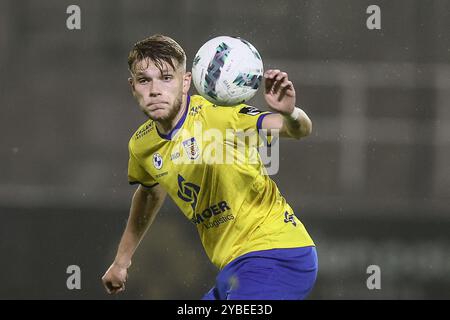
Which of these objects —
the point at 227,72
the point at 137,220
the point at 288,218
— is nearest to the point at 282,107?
the point at 227,72

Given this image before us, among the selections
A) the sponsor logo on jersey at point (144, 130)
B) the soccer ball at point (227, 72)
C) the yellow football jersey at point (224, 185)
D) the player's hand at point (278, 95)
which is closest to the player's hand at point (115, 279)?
the yellow football jersey at point (224, 185)

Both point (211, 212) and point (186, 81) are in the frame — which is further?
point (186, 81)

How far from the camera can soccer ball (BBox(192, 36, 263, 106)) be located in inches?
148

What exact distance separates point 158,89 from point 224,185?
0.46m

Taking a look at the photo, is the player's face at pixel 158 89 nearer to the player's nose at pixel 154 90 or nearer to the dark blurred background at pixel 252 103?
the player's nose at pixel 154 90

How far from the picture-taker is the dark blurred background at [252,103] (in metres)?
6.74

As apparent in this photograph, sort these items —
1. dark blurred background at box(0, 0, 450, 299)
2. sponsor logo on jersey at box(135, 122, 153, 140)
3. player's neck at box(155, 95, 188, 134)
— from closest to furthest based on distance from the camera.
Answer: player's neck at box(155, 95, 188, 134), sponsor logo on jersey at box(135, 122, 153, 140), dark blurred background at box(0, 0, 450, 299)

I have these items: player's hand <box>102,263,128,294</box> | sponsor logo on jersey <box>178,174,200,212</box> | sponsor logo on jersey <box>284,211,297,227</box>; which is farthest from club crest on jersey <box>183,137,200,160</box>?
player's hand <box>102,263,128,294</box>

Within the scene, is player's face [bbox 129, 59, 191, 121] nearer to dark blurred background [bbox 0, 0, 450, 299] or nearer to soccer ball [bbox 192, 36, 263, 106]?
soccer ball [bbox 192, 36, 263, 106]

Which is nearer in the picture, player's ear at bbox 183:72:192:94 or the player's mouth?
the player's mouth

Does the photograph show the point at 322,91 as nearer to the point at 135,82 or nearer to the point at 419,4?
the point at 419,4

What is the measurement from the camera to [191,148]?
4031 mm

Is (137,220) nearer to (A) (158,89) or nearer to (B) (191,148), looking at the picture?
(B) (191,148)

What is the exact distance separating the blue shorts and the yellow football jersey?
4 cm
